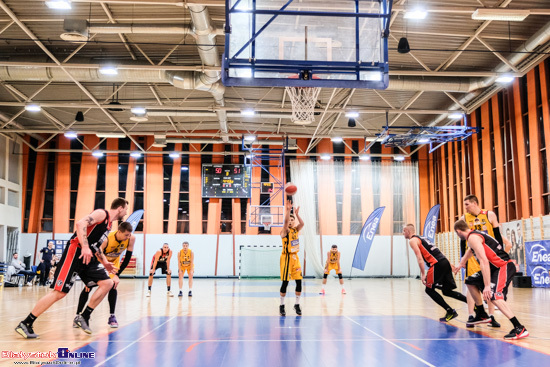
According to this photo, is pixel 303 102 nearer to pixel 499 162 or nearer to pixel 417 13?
pixel 417 13

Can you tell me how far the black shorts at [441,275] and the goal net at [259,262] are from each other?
1803cm

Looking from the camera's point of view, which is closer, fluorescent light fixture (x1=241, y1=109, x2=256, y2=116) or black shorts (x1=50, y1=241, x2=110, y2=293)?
black shorts (x1=50, y1=241, x2=110, y2=293)

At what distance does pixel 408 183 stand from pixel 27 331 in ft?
75.7

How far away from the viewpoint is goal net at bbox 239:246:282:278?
Result: 25828 mm

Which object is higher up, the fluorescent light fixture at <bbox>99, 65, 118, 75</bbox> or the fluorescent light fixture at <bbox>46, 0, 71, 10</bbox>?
the fluorescent light fixture at <bbox>46, 0, 71, 10</bbox>

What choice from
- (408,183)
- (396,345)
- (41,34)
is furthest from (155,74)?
(408,183)

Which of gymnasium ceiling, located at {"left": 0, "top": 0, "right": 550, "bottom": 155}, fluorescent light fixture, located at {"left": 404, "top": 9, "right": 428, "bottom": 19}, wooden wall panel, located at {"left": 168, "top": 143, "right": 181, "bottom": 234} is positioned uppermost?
gymnasium ceiling, located at {"left": 0, "top": 0, "right": 550, "bottom": 155}

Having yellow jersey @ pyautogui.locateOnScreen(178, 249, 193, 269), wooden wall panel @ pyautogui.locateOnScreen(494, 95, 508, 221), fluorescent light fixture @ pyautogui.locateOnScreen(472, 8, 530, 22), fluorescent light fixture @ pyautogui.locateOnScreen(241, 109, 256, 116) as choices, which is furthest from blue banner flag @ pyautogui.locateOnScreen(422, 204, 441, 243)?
yellow jersey @ pyautogui.locateOnScreen(178, 249, 193, 269)

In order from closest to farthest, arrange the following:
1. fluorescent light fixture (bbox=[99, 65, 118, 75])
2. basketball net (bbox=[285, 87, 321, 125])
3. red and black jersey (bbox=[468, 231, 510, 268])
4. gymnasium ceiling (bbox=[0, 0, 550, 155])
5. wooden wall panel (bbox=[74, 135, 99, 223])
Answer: red and black jersey (bbox=[468, 231, 510, 268])
gymnasium ceiling (bbox=[0, 0, 550, 155])
fluorescent light fixture (bbox=[99, 65, 118, 75])
basketball net (bbox=[285, 87, 321, 125])
wooden wall panel (bbox=[74, 135, 99, 223])

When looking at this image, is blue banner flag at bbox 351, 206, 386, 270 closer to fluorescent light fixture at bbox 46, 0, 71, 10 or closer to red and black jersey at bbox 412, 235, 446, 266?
red and black jersey at bbox 412, 235, 446, 266

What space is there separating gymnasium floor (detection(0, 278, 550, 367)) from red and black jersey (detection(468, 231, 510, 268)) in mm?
943

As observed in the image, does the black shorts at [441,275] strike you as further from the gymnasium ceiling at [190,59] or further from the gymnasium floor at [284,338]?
the gymnasium ceiling at [190,59]

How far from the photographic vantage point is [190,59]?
1703 centimetres

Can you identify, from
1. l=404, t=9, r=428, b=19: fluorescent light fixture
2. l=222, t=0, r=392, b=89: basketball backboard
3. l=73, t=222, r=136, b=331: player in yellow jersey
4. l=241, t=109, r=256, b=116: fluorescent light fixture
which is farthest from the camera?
l=241, t=109, r=256, b=116: fluorescent light fixture
